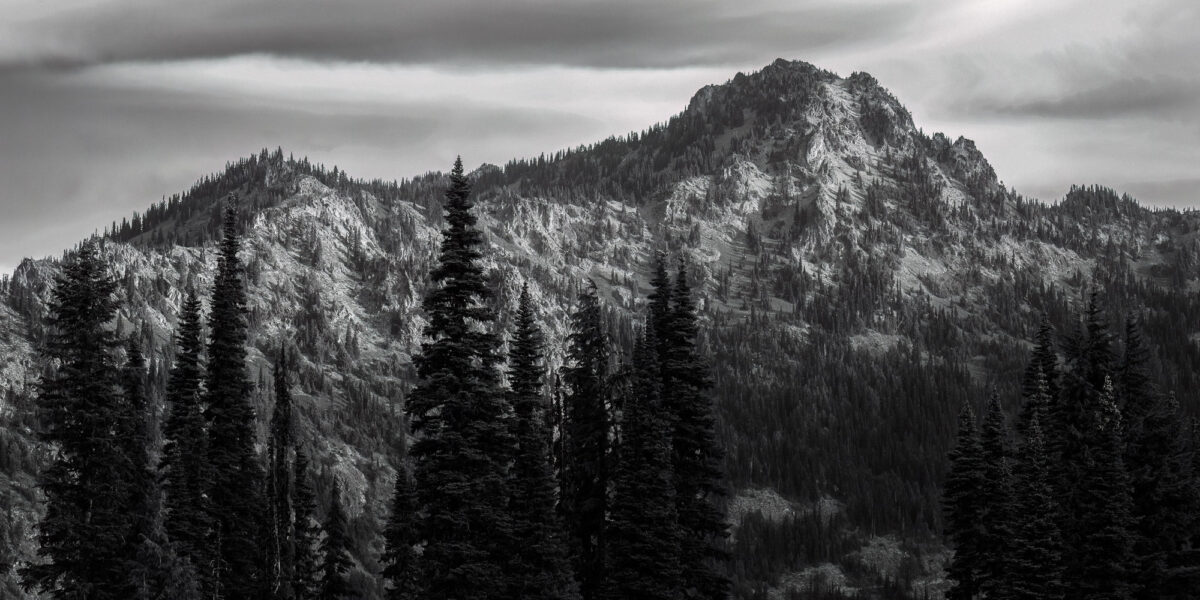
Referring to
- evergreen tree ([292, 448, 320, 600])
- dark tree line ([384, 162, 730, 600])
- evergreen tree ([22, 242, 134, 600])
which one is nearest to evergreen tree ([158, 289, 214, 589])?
evergreen tree ([22, 242, 134, 600])

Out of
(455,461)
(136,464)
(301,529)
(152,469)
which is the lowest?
(455,461)

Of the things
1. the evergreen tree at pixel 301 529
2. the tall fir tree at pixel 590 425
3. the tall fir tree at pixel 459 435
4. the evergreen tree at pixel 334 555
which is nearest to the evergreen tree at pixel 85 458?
the tall fir tree at pixel 459 435

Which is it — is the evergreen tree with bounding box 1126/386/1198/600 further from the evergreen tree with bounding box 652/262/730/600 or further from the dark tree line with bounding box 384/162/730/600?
the dark tree line with bounding box 384/162/730/600

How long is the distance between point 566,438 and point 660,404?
40.3ft

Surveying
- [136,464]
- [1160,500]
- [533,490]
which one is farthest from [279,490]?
[1160,500]

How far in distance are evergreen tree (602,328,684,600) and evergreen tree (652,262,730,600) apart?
1.74m

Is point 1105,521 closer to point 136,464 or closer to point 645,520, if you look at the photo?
point 645,520

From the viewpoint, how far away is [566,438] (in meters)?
62.2

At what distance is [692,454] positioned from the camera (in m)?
52.2

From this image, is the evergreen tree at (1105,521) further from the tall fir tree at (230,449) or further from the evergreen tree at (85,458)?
the evergreen tree at (85,458)

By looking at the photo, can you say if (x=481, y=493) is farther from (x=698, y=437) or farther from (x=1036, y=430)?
(x=1036, y=430)

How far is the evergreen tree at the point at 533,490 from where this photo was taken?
51.7 m

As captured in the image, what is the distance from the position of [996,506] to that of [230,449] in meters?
39.8

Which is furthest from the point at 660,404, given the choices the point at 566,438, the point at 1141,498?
the point at 1141,498
